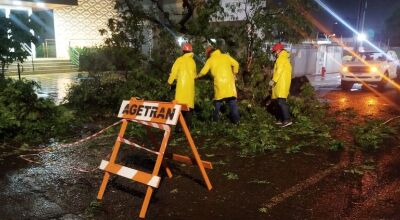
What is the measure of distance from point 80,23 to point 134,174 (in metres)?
22.9

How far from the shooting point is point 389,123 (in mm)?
9336

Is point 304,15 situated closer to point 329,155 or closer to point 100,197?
point 329,155

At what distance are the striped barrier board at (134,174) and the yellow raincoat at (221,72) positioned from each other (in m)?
3.94

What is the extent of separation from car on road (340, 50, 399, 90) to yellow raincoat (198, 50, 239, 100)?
1085 cm

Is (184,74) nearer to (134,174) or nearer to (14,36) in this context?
(134,174)

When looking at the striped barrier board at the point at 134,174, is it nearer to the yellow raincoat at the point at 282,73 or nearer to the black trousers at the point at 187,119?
the black trousers at the point at 187,119

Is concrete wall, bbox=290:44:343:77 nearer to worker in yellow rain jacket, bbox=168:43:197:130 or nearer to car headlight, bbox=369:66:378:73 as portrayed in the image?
car headlight, bbox=369:66:378:73

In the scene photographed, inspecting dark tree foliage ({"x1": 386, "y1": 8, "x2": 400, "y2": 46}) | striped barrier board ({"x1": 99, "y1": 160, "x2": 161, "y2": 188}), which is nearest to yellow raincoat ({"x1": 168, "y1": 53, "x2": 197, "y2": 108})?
striped barrier board ({"x1": 99, "y1": 160, "x2": 161, "y2": 188})

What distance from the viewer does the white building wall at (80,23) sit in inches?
963

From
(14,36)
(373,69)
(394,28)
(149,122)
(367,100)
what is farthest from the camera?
(394,28)

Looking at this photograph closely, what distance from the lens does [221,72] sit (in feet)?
26.7

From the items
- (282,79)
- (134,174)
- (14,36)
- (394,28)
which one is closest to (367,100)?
(282,79)

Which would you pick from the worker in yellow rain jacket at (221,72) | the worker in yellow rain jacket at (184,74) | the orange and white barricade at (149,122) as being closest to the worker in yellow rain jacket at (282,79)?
the worker in yellow rain jacket at (221,72)

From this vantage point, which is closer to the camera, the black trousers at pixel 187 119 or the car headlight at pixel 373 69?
the black trousers at pixel 187 119
